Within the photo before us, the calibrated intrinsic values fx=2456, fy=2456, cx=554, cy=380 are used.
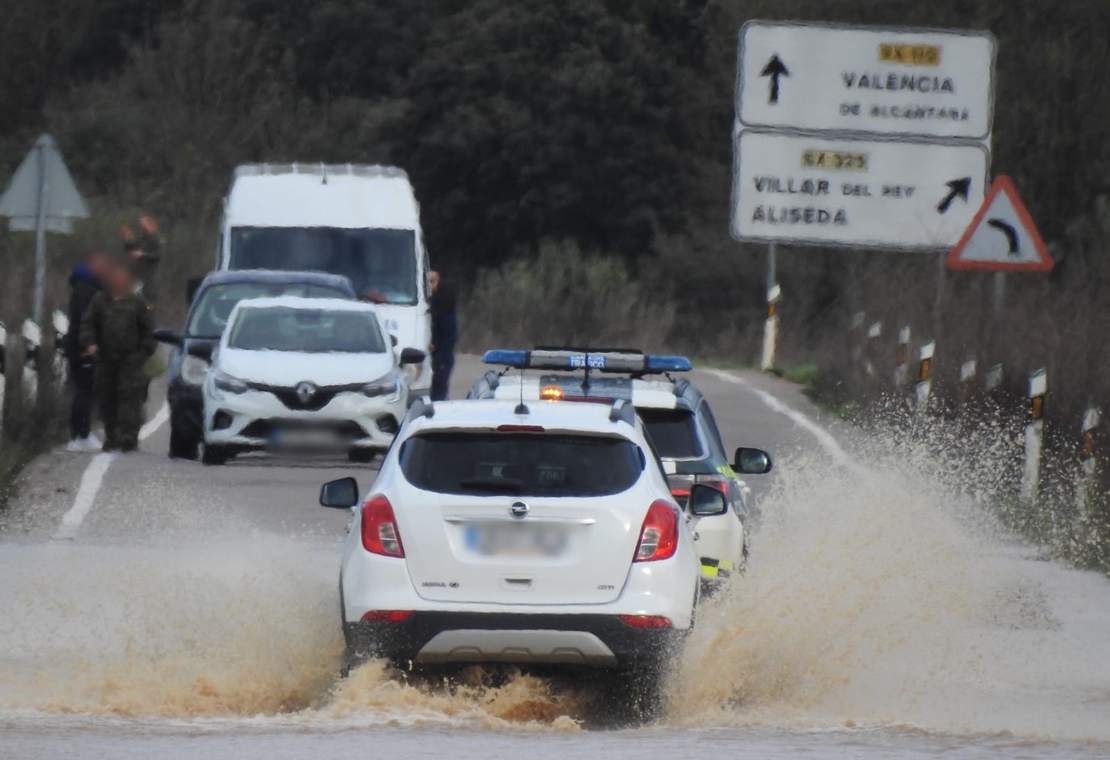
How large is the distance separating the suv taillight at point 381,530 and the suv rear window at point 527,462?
17cm

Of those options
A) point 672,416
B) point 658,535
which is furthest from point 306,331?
point 658,535

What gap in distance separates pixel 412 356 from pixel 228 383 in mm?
1673

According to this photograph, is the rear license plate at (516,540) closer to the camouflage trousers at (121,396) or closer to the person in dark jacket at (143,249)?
the camouflage trousers at (121,396)

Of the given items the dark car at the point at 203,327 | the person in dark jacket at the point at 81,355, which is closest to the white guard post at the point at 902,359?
the dark car at the point at 203,327

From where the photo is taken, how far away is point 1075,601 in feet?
46.8

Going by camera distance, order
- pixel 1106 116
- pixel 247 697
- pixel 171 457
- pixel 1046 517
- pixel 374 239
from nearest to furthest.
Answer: pixel 247 697
pixel 1046 517
pixel 171 457
pixel 374 239
pixel 1106 116

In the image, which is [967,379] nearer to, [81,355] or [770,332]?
[81,355]

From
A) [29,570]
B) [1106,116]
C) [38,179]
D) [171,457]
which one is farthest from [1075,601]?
[1106,116]

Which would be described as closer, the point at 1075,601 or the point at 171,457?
the point at 1075,601

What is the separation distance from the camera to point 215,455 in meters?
20.3

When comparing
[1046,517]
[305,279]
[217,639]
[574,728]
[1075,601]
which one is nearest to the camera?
[574,728]

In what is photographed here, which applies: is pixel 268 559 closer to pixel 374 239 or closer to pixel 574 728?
pixel 574 728

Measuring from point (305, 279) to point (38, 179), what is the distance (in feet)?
8.83

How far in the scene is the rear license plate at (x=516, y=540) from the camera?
31.8 ft
